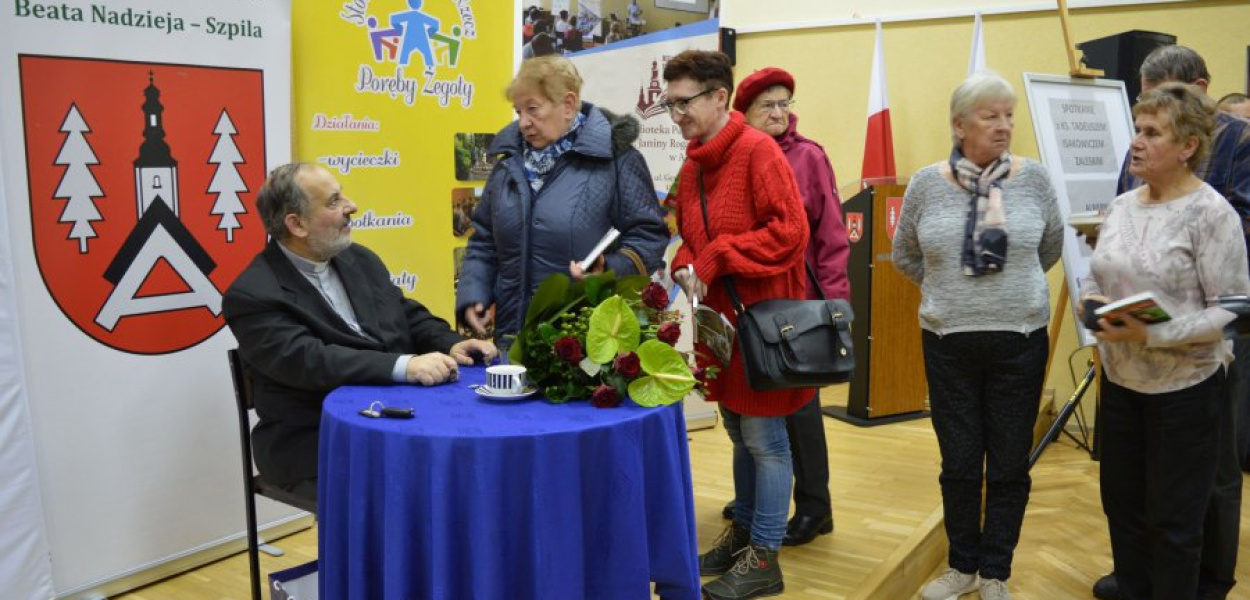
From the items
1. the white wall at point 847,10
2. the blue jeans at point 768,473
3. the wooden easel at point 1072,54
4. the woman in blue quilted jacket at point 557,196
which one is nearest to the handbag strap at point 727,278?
the woman in blue quilted jacket at point 557,196

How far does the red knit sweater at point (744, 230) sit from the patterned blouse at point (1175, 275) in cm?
79

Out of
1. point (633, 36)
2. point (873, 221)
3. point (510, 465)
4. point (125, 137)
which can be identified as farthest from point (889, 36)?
point (510, 465)

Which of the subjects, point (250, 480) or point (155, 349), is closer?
point (250, 480)

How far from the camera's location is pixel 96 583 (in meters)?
2.94

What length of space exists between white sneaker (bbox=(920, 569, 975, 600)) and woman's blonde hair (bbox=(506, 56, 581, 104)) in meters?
1.77

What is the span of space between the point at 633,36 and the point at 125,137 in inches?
94.1

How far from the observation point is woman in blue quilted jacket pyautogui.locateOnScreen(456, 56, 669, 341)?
2.66 metres

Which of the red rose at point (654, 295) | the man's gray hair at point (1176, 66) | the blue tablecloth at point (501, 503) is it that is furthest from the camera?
the man's gray hair at point (1176, 66)

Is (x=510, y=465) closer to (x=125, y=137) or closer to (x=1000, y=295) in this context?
(x=1000, y=295)

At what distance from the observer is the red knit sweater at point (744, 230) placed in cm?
250

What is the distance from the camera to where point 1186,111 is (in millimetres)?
2406

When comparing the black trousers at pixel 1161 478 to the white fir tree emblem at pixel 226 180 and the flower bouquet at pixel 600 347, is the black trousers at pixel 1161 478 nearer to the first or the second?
the flower bouquet at pixel 600 347

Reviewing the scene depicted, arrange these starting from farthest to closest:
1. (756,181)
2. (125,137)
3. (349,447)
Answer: (125,137), (756,181), (349,447)

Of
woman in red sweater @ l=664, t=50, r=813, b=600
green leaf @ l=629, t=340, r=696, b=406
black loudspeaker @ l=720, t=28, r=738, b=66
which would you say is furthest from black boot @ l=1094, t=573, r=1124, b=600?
black loudspeaker @ l=720, t=28, r=738, b=66
